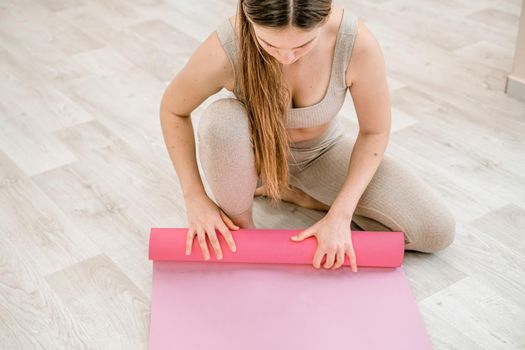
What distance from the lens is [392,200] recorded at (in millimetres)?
1478

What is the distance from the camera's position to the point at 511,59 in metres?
2.31

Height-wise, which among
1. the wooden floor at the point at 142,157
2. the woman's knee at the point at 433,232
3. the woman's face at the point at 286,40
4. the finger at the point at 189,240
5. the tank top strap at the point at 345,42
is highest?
the woman's face at the point at 286,40

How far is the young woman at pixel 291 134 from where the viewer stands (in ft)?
4.36

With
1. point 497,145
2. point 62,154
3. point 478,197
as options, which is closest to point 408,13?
point 497,145

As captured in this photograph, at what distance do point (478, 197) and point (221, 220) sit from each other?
64cm

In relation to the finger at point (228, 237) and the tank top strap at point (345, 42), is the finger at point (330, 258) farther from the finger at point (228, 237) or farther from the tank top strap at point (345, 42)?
the tank top strap at point (345, 42)

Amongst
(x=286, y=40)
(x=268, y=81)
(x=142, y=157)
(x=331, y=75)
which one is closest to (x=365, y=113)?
(x=331, y=75)

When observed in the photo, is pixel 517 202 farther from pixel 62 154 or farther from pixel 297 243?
pixel 62 154

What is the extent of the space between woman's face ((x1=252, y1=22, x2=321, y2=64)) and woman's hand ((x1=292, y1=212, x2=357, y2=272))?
36 cm

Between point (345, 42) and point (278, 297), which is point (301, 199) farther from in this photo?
point (345, 42)

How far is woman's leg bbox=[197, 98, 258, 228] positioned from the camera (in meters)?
1.37

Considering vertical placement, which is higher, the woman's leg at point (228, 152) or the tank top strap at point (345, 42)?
the tank top strap at point (345, 42)

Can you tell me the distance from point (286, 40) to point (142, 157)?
2.76 feet

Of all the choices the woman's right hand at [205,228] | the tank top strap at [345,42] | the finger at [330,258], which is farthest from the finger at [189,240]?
the tank top strap at [345,42]
